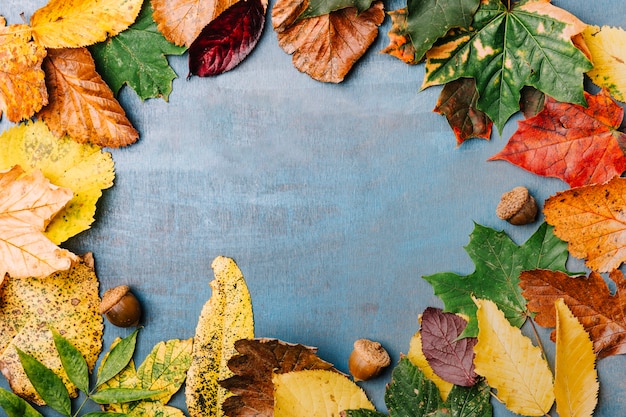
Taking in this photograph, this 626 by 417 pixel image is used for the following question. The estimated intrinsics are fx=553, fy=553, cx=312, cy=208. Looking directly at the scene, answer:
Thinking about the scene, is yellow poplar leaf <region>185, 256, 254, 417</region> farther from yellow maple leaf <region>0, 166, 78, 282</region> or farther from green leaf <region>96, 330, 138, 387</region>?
yellow maple leaf <region>0, 166, 78, 282</region>

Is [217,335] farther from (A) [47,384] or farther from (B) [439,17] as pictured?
(B) [439,17]

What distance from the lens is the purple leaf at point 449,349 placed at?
840mm

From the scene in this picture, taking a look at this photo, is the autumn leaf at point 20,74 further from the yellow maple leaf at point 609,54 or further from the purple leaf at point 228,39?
the yellow maple leaf at point 609,54

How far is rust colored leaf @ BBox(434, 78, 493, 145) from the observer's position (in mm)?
837

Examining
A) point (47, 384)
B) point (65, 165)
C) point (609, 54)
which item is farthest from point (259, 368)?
point (609, 54)

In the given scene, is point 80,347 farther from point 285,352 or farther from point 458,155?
point 458,155

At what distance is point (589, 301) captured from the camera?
0.82 metres

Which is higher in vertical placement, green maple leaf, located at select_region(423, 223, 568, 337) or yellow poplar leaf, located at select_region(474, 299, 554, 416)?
green maple leaf, located at select_region(423, 223, 568, 337)

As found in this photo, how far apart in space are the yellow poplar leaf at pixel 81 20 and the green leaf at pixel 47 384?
50 centimetres

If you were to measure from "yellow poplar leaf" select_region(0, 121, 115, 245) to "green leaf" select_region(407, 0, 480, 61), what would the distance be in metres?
0.53

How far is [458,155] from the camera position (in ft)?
2.82

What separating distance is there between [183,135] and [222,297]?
271 millimetres

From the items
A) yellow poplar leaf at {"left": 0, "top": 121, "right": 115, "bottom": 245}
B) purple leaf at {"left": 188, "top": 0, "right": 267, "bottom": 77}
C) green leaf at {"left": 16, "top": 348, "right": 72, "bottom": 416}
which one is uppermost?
purple leaf at {"left": 188, "top": 0, "right": 267, "bottom": 77}

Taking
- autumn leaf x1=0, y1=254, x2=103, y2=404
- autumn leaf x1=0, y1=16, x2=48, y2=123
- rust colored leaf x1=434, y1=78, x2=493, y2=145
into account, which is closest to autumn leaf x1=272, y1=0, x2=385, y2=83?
rust colored leaf x1=434, y1=78, x2=493, y2=145
